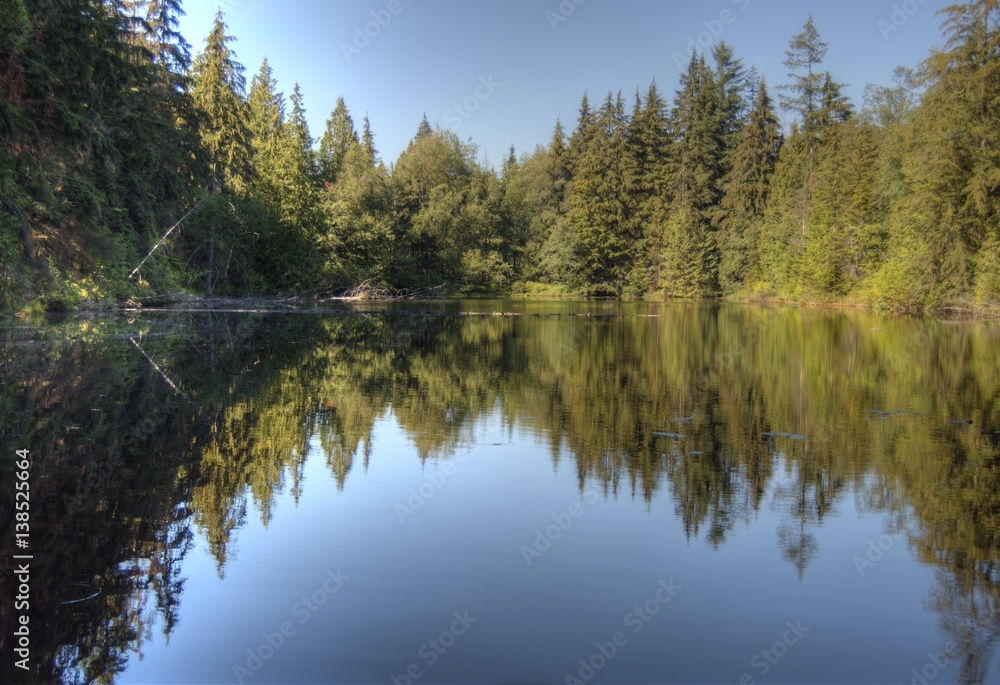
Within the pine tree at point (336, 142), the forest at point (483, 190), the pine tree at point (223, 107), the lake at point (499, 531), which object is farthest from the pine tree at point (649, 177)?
the lake at point (499, 531)

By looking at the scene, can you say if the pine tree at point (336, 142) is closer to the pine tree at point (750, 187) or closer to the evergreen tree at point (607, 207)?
the evergreen tree at point (607, 207)

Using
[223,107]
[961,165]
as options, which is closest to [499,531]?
[961,165]

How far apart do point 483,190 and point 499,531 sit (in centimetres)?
7119

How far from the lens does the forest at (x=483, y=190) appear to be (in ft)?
63.2

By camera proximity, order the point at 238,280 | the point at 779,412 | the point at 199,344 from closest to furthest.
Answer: the point at 779,412
the point at 199,344
the point at 238,280

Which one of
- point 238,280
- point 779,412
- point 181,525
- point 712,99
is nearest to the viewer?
point 181,525

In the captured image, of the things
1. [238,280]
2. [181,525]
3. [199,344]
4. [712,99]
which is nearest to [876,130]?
[712,99]

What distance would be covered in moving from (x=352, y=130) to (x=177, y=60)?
213 feet

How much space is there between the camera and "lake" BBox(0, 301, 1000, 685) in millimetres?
4320

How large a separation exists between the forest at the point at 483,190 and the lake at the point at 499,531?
25.8 feet

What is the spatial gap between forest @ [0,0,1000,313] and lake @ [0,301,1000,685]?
25.8ft

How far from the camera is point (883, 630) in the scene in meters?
4.67

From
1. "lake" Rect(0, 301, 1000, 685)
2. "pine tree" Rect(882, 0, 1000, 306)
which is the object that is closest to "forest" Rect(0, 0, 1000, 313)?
"pine tree" Rect(882, 0, 1000, 306)

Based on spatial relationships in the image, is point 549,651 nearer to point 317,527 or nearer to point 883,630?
point 883,630
